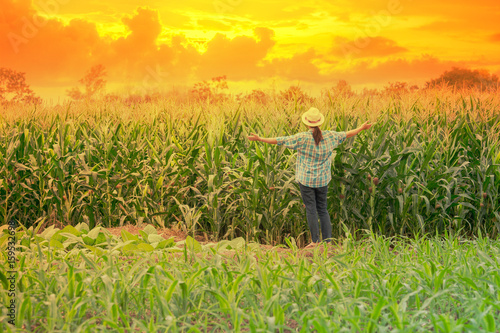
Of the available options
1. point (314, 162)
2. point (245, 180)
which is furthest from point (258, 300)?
point (245, 180)

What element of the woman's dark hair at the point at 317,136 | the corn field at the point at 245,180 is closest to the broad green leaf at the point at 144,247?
the corn field at the point at 245,180

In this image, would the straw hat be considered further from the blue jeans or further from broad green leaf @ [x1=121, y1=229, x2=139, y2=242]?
broad green leaf @ [x1=121, y1=229, x2=139, y2=242]

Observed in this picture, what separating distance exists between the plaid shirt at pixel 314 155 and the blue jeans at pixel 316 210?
125 millimetres

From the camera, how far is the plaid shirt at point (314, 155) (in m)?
5.38

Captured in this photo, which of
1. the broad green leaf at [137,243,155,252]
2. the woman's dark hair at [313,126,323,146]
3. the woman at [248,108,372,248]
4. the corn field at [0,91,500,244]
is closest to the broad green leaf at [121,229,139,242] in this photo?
the broad green leaf at [137,243,155,252]

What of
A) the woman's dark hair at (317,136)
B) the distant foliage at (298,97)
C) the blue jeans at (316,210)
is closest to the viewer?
the woman's dark hair at (317,136)

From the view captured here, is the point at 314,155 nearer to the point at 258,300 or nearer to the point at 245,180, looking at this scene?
the point at 245,180

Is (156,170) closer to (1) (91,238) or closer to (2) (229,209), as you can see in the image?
(2) (229,209)

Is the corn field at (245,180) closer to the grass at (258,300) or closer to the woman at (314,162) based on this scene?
the woman at (314,162)

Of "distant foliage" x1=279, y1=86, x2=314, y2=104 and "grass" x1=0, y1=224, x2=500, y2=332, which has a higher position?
"distant foliage" x1=279, y1=86, x2=314, y2=104

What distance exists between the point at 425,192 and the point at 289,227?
179cm

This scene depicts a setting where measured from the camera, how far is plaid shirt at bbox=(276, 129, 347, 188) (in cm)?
538

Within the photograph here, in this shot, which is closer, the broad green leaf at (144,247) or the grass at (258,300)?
the grass at (258,300)

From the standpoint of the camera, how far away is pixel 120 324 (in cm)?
293
